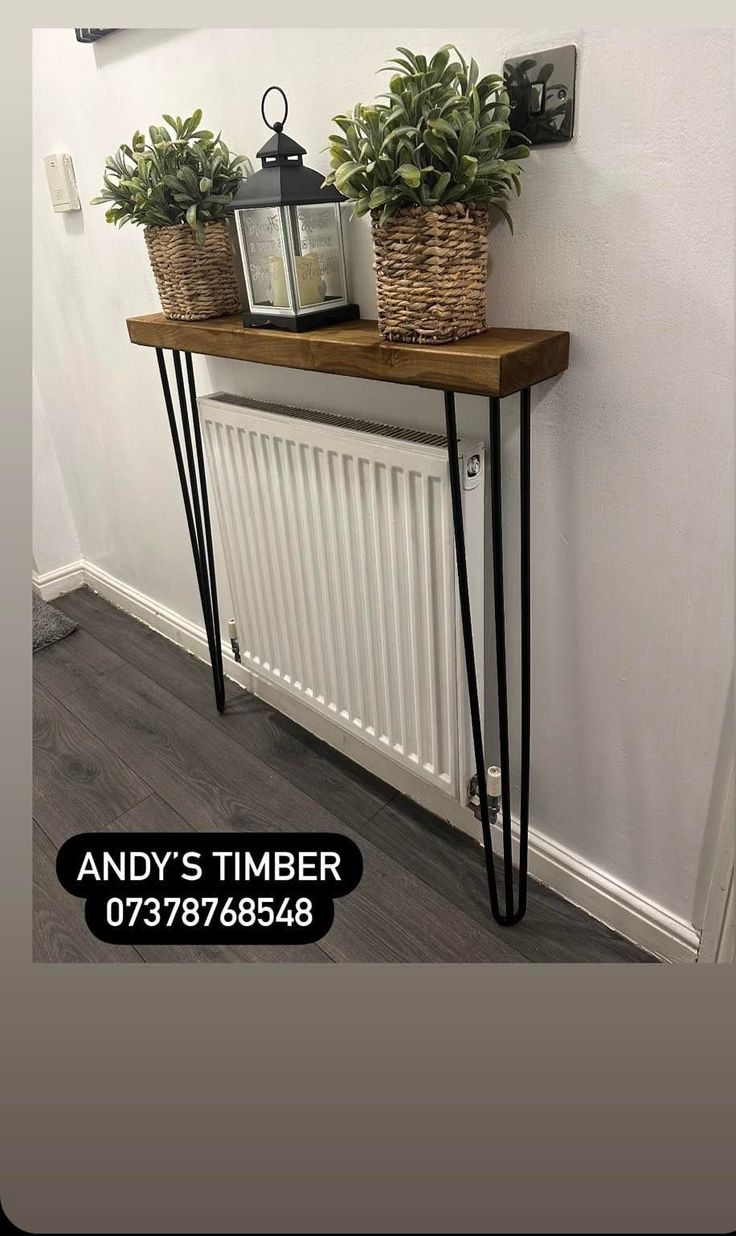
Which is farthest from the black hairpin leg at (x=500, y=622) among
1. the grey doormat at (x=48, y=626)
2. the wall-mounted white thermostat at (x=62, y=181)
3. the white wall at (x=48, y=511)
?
the white wall at (x=48, y=511)

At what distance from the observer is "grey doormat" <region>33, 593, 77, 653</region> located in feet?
6.97

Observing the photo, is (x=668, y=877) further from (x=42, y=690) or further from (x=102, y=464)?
(x=102, y=464)

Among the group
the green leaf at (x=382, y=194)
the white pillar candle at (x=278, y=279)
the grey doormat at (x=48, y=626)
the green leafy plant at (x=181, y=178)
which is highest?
the green leafy plant at (x=181, y=178)

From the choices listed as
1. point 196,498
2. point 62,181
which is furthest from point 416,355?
point 62,181

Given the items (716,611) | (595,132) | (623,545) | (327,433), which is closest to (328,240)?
(327,433)

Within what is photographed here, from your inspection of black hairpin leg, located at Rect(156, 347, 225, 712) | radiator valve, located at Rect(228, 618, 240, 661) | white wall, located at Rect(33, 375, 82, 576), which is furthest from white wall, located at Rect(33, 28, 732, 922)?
white wall, located at Rect(33, 375, 82, 576)

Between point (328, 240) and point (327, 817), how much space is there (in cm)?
92

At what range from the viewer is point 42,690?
1930 millimetres

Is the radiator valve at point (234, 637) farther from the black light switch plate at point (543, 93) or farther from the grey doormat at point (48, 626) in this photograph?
the black light switch plate at point (543, 93)

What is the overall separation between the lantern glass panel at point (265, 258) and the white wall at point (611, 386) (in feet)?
0.37

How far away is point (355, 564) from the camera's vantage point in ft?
4.18

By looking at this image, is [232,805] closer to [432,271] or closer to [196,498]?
[196,498]

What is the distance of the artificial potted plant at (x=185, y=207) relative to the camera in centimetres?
119

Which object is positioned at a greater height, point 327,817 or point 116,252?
point 116,252
